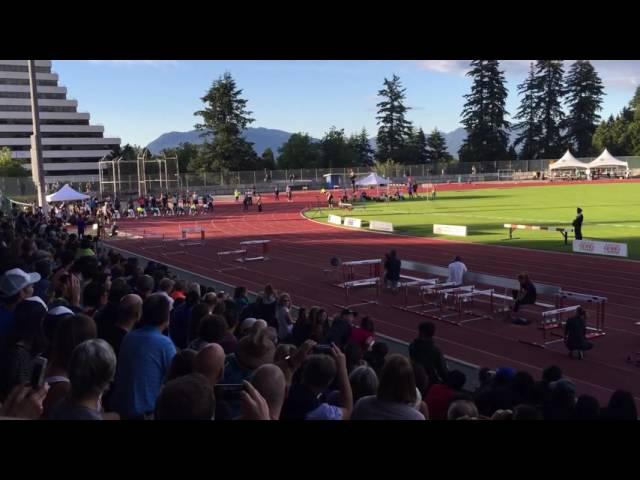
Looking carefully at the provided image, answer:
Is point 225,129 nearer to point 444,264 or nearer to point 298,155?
point 298,155

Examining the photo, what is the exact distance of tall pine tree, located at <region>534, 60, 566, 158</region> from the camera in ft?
341

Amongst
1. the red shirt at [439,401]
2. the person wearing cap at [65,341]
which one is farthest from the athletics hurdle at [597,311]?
the person wearing cap at [65,341]

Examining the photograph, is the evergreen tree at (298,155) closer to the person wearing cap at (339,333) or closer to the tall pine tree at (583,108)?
the tall pine tree at (583,108)

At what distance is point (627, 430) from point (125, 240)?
3140cm

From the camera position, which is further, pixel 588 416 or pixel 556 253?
pixel 556 253

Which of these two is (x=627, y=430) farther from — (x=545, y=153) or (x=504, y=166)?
(x=545, y=153)

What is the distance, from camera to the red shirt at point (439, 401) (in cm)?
564

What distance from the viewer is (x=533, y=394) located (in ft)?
19.3

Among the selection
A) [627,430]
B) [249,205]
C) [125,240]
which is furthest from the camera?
[249,205]

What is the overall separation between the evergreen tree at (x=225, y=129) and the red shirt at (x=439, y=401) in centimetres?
8582

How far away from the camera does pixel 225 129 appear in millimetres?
91562

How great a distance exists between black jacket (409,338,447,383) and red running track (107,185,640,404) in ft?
10.9

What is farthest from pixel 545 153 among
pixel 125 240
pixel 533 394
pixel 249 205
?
pixel 533 394
